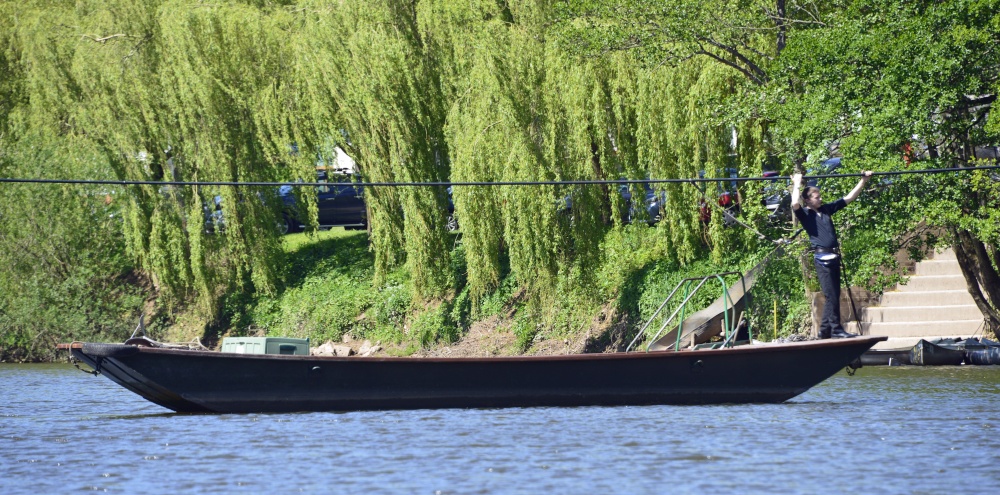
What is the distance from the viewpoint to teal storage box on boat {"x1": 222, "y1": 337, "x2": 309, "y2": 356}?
63.6 feet

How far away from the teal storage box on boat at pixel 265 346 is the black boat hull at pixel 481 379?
512mm

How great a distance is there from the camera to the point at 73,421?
65.7ft

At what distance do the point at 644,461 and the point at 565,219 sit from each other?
1579cm

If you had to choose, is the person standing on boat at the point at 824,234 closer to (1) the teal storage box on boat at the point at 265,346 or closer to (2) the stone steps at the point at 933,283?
(1) the teal storage box on boat at the point at 265,346

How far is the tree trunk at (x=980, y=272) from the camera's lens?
24984 millimetres

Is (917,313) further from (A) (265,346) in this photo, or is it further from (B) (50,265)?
(B) (50,265)

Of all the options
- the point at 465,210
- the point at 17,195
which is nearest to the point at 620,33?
the point at 465,210

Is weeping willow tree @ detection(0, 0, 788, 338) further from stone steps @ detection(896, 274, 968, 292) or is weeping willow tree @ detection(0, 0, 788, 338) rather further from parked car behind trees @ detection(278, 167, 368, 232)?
stone steps @ detection(896, 274, 968, 292)

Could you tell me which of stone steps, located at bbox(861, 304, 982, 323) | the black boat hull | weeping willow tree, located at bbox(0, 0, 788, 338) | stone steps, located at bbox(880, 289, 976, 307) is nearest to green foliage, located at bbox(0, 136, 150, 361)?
weeping willow tree, located at bbox(0, 0, 788, 338)

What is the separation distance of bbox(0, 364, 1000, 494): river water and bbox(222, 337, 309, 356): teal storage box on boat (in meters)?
0.91

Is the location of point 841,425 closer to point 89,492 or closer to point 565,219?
point 89,492

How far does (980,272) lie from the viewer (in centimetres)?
2564

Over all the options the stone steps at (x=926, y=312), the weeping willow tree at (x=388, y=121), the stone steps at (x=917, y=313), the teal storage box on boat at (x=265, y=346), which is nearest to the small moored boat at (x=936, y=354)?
the stone steps at (x=926, y=312)

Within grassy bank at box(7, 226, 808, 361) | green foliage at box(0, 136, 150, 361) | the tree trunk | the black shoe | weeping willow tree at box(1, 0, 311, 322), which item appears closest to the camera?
the black shoe
